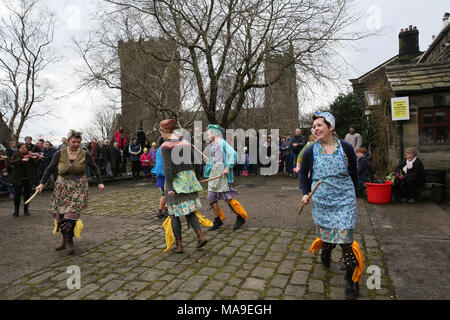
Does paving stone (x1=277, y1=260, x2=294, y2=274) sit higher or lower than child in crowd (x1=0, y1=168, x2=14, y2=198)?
lower

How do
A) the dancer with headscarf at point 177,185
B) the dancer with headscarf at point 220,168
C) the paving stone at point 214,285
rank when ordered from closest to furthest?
1. the paving stone at point 214,285
2. the dancer with headscarf at point 177,185
3. the dancer with headscarf at point 220,168

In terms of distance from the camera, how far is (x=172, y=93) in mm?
14375

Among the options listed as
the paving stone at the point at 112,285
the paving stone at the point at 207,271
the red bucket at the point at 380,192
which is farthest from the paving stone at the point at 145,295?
the red bucket at the point at 380,192

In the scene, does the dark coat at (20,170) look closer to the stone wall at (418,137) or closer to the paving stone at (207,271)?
the paving stone at (207,271)

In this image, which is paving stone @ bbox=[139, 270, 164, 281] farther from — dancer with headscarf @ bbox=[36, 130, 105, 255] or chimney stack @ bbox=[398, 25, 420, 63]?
chimney stack @ bbox=[398, 25, 420, 63]

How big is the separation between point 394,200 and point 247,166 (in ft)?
24.6

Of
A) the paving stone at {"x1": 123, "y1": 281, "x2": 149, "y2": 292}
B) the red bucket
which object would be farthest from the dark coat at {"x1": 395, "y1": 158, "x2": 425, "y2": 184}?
the paving stone at {"x1": 123, "y1": 281, "x2": 149, "y2": 292}

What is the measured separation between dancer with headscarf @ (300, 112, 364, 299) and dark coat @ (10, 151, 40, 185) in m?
6.82

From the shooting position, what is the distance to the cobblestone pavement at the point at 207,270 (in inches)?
118

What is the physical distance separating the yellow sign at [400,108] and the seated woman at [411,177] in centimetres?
120

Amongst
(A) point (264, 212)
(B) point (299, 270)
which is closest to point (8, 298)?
(B) point (299, 270)

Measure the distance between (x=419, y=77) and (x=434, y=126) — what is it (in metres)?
1.52

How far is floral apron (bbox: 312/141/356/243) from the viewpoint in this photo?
2.86 meters

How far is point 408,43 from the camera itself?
69.2 feet
